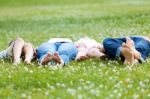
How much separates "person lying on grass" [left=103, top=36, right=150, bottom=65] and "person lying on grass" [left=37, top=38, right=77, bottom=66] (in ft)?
3.18

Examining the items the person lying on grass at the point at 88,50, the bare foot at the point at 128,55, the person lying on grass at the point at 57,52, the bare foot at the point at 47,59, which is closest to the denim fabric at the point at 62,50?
the person lying on grass at the point at 57,52

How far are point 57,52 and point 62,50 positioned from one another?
412mm

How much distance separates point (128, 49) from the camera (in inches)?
539

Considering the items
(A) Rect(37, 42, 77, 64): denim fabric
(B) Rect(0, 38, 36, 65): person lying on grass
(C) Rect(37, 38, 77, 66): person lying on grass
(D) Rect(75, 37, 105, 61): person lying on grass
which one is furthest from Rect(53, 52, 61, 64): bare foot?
(D) Rect(75, 37, 105, 61): person lying on grass

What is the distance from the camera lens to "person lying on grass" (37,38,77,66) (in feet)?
43.9

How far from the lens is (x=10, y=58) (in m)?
14.9

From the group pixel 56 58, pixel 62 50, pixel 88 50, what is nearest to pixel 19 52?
pixel 62 50

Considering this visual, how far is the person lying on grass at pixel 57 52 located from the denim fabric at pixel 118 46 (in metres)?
0.97

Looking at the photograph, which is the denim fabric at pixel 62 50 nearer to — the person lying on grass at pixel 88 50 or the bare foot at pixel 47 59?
the person lying on grass at pixel 88 50

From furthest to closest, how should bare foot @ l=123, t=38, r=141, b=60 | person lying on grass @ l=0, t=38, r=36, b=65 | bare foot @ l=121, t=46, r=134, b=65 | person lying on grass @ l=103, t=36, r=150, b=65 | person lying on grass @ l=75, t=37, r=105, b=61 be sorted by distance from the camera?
Answer: person lying on grass @ l=75, t=37, r=105, b=61 < person lying on grass @ l=0, t=38, r=36, b=65 < bare foot @ l=123, t=38, r=141, b=60 < person lying on grass @ l=103, t=36, r=150, b=65 < bare foot @ l=121, t=46, r=134, b=65

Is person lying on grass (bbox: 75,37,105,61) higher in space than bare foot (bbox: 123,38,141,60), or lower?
lower

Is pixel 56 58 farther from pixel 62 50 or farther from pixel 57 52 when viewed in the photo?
pixel 62 50

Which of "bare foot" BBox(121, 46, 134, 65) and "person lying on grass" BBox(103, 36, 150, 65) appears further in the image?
"person lying on grass" BBox(103, 36, 150, 65)

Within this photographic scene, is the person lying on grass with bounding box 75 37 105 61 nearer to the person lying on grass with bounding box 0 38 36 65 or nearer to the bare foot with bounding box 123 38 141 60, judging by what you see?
the bare foot with bounding box 123 38 141 60
